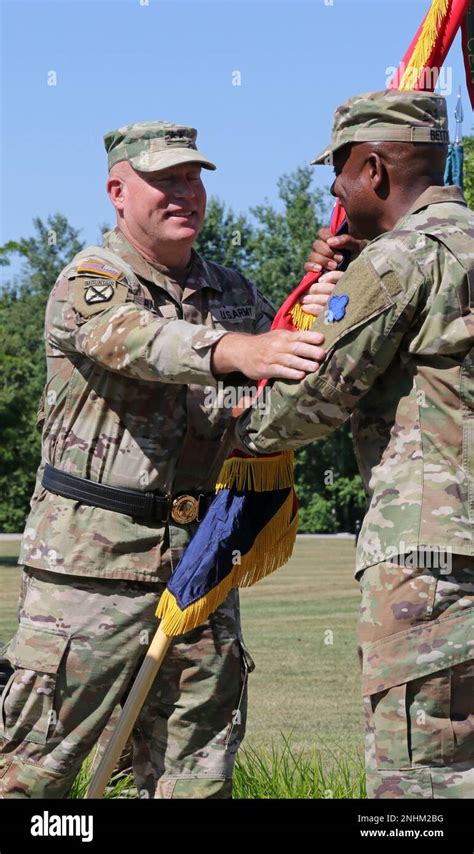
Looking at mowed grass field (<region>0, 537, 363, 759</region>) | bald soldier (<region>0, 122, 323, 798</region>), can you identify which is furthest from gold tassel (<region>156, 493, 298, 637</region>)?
mowed grass field (<region>0, 537, 363, 759</region>)

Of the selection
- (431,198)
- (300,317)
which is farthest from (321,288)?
(431,198)

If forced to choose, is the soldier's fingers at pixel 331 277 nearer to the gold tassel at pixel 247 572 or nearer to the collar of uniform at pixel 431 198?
the collar of uniform at pixel 431 198

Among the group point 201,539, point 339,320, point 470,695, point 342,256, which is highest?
point 342,256

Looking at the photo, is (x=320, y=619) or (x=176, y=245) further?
(x=320, y=619)

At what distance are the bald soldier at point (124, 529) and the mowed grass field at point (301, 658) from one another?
2.19m

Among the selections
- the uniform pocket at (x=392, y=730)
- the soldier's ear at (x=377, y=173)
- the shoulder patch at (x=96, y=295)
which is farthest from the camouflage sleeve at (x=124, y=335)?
the uniform pocket at (x=392, y=730)

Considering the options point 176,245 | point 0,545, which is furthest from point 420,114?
point 0,545

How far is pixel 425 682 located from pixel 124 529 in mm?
1475

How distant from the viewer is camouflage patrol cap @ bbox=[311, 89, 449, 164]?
3.54 m

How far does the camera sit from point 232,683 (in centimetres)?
467

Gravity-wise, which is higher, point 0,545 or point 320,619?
point 0,545

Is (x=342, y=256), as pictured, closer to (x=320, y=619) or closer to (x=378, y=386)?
(x=378, y=386)

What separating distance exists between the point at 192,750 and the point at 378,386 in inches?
68.1
